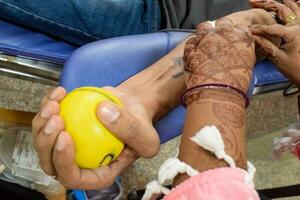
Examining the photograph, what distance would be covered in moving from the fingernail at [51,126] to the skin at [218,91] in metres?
0.19

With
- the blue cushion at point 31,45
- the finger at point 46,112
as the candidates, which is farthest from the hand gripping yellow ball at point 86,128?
the blue cushion at point 31,45

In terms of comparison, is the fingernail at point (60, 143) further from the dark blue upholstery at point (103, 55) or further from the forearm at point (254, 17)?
the forearm at point (254, 17)

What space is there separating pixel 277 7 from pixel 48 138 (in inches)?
25.0

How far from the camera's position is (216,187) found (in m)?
0.53

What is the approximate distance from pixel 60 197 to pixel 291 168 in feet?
2.74

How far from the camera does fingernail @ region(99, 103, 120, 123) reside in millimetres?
699

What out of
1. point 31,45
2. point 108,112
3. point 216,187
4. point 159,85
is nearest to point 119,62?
point 159,85

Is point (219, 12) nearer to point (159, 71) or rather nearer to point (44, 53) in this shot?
point (159, 71)

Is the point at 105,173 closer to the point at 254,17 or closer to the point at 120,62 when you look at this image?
the point at 120,62

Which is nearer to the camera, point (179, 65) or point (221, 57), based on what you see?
point (221, 57)

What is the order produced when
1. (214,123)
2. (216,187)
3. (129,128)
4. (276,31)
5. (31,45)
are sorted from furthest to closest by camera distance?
1. (31,45)
2. (276,31)
3. (129,128)
4. (214,123)
5. (216,187)

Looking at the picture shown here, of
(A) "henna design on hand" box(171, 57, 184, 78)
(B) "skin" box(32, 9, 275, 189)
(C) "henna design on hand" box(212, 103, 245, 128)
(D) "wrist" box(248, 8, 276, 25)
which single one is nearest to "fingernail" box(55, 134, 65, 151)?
(B) "skin" box(32, 9, 275, 189)

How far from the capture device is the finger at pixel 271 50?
0.90m

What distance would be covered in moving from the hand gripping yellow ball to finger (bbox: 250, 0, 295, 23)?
520 mm
